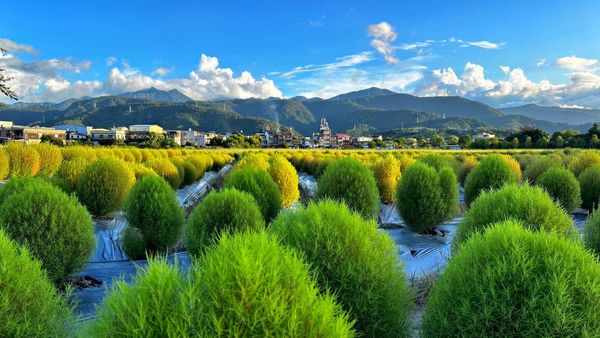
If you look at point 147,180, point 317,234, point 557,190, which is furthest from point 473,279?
point 557,190

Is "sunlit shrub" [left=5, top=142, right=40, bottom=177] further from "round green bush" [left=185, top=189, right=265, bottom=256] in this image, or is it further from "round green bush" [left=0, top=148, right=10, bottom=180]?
"round green bush" [left=185, top=189, right=265, bottom=256]

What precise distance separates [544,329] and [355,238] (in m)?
1.61

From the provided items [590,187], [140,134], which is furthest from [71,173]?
[140,134]

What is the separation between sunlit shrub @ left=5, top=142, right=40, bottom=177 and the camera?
636 inches

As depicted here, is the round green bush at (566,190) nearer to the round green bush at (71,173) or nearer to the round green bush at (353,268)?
the round green bush at (353,268)

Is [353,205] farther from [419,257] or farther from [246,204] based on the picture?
[246,204]

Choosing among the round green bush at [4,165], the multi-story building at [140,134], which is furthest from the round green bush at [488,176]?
the multi-story building at [140,134]

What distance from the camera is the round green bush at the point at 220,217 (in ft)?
22.6

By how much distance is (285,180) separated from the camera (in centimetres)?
1257

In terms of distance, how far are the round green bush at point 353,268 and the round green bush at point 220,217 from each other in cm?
305

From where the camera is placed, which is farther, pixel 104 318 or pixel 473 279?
pixel 473 279

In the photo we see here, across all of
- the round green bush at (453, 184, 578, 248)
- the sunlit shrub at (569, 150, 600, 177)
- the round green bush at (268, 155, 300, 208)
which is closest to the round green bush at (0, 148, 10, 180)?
the round green bush at (268, 155, 300, 208)

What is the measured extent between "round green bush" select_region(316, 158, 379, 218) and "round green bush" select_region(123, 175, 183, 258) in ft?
11.6

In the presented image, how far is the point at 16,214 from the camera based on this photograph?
21.1ft
